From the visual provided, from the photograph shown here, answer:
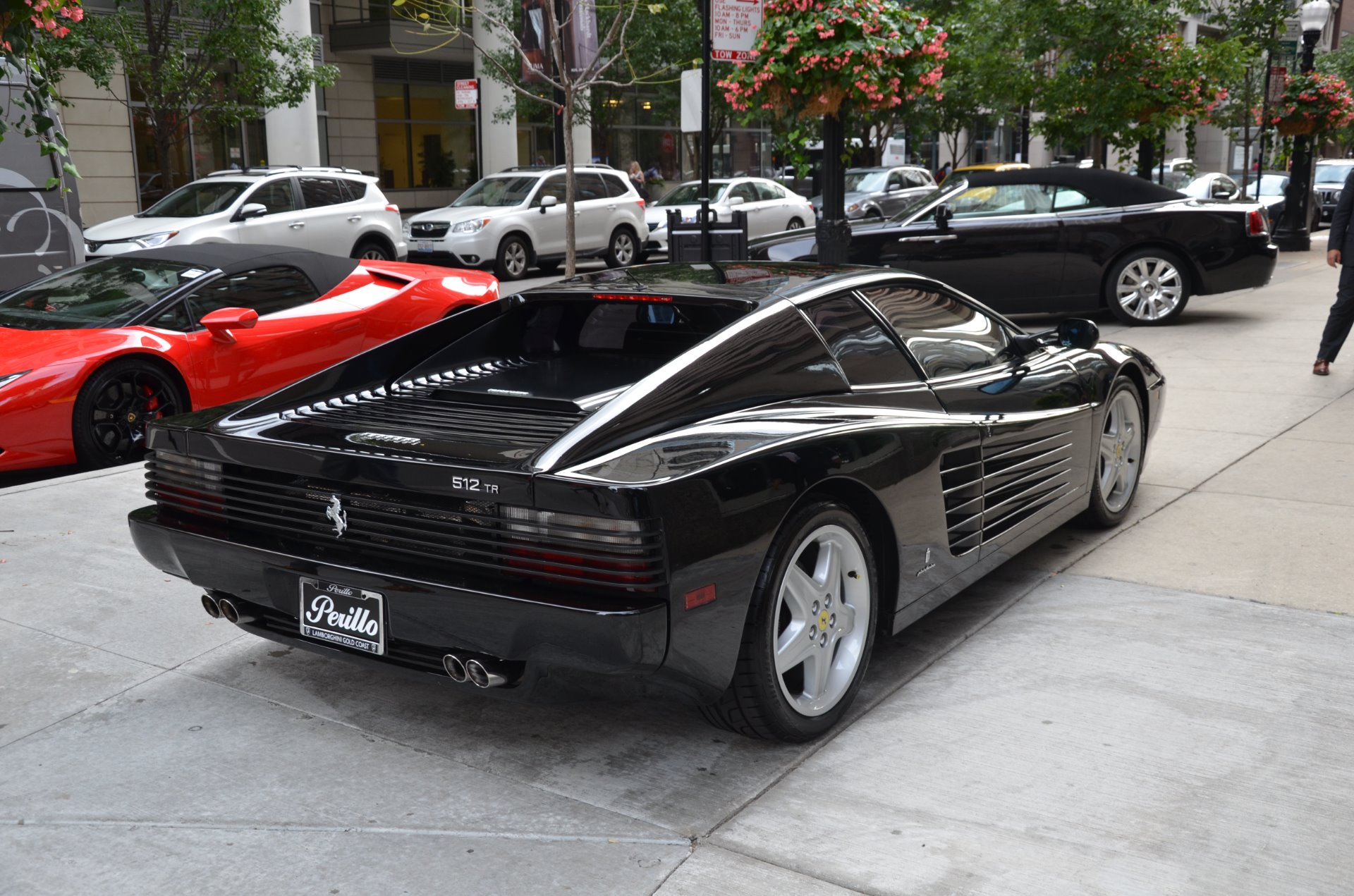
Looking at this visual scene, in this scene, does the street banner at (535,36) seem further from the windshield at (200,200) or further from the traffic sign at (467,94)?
the traffic sign at (467,94)

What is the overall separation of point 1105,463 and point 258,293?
209 inches

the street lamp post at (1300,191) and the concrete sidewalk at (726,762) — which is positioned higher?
the street lamp post at (1300,191)

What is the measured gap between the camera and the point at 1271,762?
3572mm

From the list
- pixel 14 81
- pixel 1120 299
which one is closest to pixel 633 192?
pixel 1120 299

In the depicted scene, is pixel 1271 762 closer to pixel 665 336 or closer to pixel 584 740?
pixel 584 740

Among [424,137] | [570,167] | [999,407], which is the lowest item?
[999,407]

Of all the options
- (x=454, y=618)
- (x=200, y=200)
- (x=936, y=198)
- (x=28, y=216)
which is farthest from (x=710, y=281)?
(x=200, y=200)

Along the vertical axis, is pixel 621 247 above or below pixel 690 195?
below

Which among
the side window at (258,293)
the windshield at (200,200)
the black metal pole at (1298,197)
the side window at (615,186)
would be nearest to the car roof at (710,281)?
the side window at (258,293)

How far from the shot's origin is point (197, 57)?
1864 cm

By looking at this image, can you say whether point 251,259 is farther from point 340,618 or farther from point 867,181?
point 867,181

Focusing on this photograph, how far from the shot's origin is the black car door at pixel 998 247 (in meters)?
12.9

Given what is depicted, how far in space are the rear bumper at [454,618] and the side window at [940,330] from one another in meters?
1.83

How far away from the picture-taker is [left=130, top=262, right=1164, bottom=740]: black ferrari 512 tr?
10.6 feet
